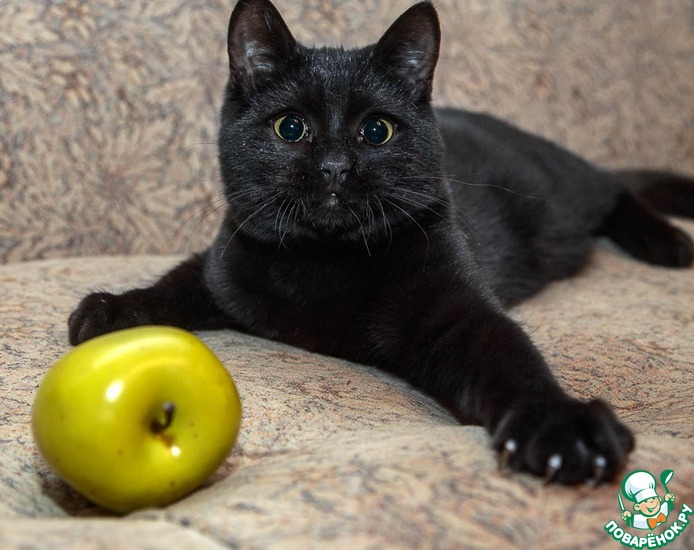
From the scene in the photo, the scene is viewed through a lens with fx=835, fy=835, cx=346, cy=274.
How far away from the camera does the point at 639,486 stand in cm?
110

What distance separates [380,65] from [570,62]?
1512mm

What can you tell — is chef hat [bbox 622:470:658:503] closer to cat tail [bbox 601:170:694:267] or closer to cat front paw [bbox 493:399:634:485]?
cat front paw [bbox 493:399:634:485]

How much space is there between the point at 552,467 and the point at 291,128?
2.75 feet

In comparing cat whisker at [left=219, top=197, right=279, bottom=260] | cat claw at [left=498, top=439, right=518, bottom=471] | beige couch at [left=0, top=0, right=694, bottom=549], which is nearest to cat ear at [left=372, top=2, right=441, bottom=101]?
cat whisker at [left=219, top=197, right=279, bottom=260]

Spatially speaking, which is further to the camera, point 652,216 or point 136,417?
point 652,216

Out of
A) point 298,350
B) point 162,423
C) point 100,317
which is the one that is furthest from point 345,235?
point 162,423

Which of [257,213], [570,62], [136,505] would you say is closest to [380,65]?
[257,213]

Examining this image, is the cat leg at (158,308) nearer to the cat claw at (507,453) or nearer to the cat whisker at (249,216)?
the cat whisker at (249,216)

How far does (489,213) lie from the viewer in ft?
7.30

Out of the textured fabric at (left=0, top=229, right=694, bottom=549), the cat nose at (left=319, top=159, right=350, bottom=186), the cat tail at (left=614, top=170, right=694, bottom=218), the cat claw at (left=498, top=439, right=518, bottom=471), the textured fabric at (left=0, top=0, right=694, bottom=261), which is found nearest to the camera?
the textured fabric at (left=0, top=229, right=694, bottom=549)

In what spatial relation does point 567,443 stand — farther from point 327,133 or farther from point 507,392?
point 327,133

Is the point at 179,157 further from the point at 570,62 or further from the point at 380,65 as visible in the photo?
the point at 570,62

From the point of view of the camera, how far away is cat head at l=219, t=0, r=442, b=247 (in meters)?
1.55

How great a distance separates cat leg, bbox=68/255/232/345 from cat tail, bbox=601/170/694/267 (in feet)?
4.37
